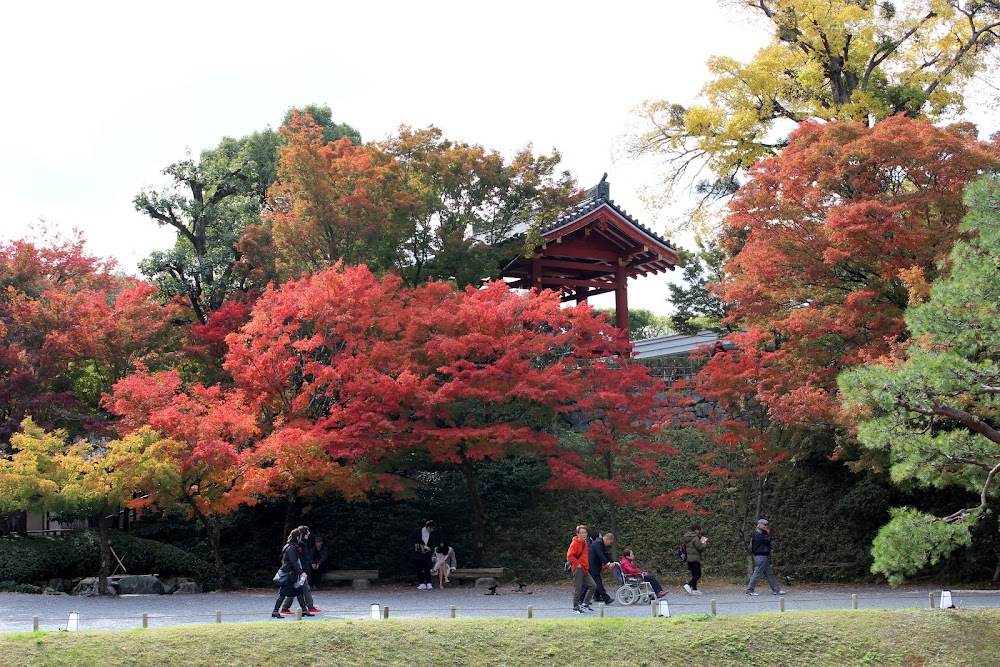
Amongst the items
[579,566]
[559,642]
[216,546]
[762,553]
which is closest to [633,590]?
[579,566]

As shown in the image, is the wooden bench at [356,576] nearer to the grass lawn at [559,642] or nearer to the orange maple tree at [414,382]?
the orange maple tree at [414,382]

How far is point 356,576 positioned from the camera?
69.3 feet

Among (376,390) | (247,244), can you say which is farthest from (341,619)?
(247,244)

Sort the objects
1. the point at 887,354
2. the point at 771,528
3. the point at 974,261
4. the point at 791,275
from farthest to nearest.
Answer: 1. the point at 771,528
2. the point at 791,275
3. the point at 887,354
4. the point at 974,261

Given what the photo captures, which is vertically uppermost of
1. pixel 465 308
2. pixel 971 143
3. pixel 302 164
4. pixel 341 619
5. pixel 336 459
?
pixel 302 164

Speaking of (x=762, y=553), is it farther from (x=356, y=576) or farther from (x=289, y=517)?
(x=289, y=517)

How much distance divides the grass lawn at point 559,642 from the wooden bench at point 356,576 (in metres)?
7.53

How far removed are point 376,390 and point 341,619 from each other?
5.88 m

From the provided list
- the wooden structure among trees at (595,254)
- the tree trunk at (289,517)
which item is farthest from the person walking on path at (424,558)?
the wooden structure among trees at (595,254)

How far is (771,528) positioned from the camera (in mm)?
22359

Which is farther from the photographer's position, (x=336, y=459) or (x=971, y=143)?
(x=336, y=459)

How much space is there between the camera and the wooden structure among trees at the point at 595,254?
2684 cm

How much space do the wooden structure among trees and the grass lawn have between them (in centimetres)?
1322

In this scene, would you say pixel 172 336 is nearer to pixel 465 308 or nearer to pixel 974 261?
pixel 465 308
